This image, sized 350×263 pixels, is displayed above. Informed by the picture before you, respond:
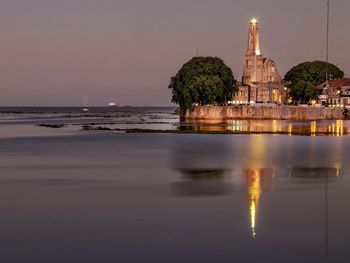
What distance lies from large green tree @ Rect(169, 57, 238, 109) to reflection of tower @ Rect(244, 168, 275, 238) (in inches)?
3940

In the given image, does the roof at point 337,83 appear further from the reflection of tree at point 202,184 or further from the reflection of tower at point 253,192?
the reflection of tower at point 253,192

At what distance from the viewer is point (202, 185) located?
26938 mm

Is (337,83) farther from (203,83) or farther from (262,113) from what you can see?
(203,83)

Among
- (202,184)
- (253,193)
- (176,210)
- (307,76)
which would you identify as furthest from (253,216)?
(307,76)

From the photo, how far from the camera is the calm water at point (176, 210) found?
15250 mm

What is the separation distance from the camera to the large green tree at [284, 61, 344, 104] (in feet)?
536

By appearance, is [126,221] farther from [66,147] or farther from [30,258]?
[66,147]

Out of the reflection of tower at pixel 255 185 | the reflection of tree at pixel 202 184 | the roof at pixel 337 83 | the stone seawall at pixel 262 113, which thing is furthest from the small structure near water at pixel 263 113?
the reflection of tree at pixel 202 184

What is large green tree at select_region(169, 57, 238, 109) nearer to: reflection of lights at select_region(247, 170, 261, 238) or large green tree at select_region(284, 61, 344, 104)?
large green tree at select_region(284, 61, 344, 104)

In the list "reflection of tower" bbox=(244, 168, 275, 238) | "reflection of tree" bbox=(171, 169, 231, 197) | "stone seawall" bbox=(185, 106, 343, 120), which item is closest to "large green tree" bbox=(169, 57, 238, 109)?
"stone seawall" bbox=(185, 106, 343, 120)

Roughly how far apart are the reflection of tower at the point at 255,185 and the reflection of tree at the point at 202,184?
3.77 feet

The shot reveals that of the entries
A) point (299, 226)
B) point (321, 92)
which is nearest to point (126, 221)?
point (299, 226)

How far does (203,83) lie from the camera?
133 meters

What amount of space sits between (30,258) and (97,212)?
572cm
